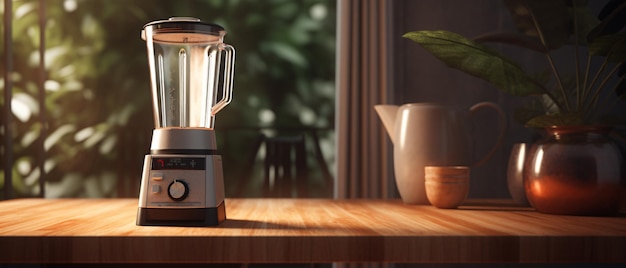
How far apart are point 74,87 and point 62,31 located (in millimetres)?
925

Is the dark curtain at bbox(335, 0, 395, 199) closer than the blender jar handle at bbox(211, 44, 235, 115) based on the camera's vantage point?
No

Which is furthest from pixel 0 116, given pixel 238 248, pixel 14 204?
pixel 238 248

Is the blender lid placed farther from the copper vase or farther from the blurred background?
the blurred background

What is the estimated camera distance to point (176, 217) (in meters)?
0.87

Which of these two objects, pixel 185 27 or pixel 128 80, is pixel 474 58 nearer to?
pixel 185 27

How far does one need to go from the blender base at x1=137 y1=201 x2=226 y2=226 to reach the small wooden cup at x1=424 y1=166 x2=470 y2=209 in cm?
48

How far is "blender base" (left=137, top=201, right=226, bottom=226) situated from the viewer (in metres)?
0.87

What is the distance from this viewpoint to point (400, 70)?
2.10 m

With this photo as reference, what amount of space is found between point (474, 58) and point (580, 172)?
0.91ft

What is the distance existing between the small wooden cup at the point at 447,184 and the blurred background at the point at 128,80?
2852 mm

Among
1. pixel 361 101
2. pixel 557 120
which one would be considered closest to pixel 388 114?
pixel 557 120

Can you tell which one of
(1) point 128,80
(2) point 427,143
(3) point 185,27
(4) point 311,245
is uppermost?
(1) point 128,80

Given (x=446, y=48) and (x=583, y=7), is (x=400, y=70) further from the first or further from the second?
(x=446, y=48)

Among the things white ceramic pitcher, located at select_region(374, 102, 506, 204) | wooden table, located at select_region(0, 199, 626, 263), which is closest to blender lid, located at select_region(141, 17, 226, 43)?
wooden table, located at select_region(0, 199, 626, 263)
